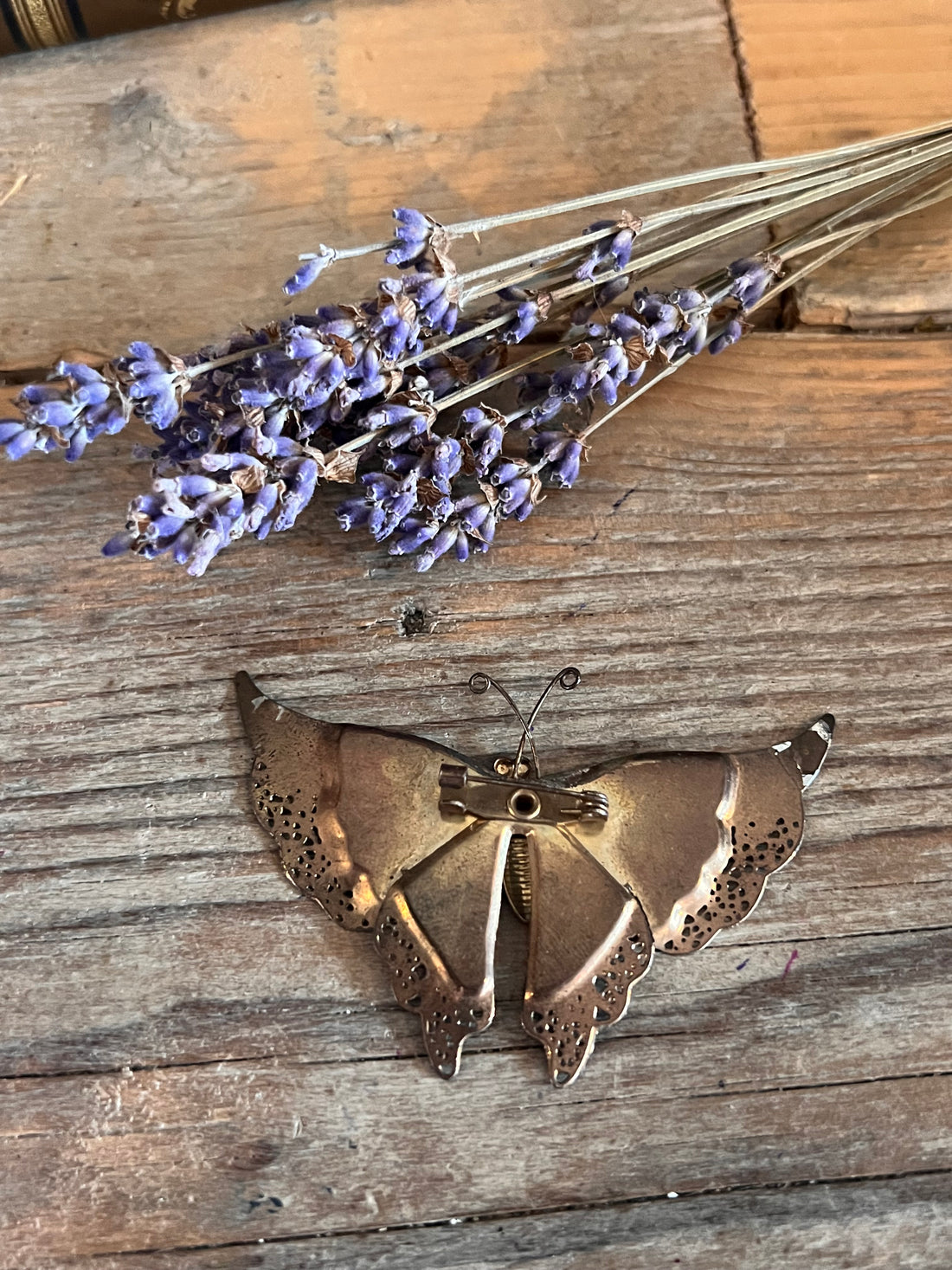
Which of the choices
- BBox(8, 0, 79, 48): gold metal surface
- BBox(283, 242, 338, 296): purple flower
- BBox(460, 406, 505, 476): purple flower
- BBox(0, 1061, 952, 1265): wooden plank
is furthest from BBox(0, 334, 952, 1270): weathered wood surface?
BBox(8, 0, 79, 48): gold metal surface

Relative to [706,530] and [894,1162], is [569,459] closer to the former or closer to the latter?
[706,530]

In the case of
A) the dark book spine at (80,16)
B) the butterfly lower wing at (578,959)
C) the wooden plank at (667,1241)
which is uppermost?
the dark book spine at (80,16)

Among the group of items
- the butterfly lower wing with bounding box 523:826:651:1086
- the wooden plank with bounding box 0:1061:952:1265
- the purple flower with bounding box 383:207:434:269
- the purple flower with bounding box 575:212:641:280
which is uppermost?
the purple flower with bounding box 383:207:434:269

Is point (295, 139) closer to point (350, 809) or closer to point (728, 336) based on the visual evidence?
point (728, 336)

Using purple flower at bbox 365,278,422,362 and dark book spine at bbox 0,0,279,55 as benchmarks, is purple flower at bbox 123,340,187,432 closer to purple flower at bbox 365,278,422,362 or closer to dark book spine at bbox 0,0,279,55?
purple flower at bbox 365,278,422,362

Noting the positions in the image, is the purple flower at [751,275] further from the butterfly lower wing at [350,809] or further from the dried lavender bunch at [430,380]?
the butterfly lower wing at [350,809]

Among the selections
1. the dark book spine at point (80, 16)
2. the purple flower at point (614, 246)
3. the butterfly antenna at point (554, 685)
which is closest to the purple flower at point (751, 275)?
the purple flower at point (614, 246)
